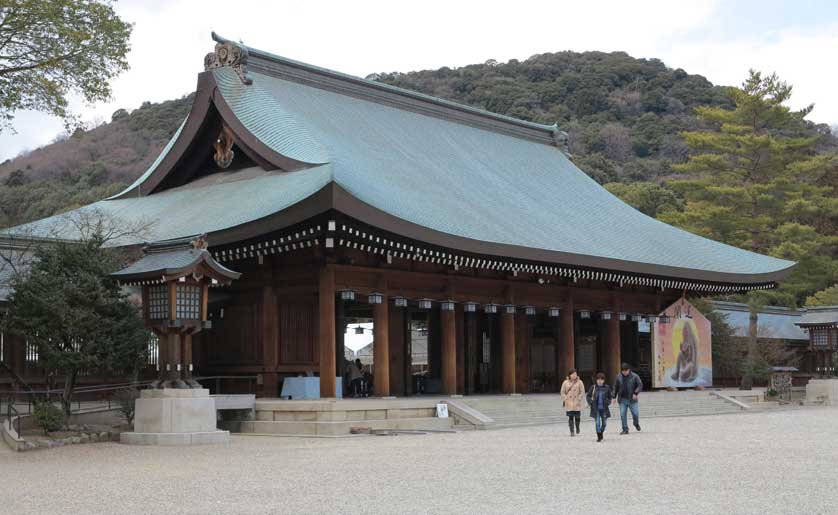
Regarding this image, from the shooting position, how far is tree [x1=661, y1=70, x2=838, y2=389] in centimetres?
4716

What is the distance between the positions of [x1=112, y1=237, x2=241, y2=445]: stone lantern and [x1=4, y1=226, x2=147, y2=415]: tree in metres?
0.60

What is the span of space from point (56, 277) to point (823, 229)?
47715 mm

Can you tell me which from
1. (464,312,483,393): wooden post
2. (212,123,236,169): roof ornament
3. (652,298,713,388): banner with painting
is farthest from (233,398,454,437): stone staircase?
(652,298,713,388): banner with painting

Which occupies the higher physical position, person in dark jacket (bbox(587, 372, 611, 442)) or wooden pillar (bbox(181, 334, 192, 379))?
wooden pillar (bbox(181, 334, 192, 379))

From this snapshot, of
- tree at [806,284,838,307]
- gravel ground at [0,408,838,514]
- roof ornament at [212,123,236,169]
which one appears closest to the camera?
gravel ground at [0,408,838,514]

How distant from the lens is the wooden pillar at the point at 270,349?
2225cm

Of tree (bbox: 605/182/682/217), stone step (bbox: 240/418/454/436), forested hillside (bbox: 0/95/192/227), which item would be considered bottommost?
stone step (bbox: 240/418/454/436)

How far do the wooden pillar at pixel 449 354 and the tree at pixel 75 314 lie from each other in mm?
7531

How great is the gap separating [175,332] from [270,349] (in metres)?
4.39

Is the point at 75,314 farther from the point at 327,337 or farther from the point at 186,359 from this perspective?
the point at 327,337

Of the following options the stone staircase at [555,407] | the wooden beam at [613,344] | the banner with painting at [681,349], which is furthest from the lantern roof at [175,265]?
the banner with painting at [681,349]

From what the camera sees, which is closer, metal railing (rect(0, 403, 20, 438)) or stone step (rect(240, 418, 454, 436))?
metal railing (rect(0, 403, 20, 438))

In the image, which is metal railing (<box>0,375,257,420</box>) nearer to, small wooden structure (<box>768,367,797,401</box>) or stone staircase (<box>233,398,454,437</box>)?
stone staircase (<box>233,398,454,437</box>)

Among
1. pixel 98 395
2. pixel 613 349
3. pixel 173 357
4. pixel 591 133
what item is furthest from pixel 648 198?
pixel 173 357
